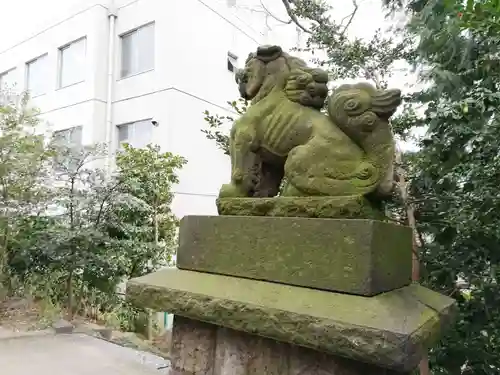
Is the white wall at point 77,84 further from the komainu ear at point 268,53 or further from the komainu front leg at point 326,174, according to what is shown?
the komainu front leg at point 326,174

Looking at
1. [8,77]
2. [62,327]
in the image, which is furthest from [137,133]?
[8,77]

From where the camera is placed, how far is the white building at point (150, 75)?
19.3 ft

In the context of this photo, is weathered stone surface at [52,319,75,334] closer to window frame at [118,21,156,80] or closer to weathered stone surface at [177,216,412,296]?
weathered stone surface at [177,216,412,296]

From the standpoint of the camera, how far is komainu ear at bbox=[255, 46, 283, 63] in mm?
1367

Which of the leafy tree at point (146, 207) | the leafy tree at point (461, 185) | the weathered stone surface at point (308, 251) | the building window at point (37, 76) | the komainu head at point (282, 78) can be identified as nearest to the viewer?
the weathered stone surface at point (308, 251)

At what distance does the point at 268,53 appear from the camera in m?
1.38

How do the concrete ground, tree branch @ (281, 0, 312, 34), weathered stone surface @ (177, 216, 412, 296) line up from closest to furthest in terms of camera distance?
1. weathered stone surface @ (177, 216, 412, 296)
2. the concrete ground
3. tree branch @ (281, 0, 312, 34)

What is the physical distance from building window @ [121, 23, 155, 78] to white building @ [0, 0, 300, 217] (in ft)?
0.05

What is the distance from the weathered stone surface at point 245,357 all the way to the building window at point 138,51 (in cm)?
563

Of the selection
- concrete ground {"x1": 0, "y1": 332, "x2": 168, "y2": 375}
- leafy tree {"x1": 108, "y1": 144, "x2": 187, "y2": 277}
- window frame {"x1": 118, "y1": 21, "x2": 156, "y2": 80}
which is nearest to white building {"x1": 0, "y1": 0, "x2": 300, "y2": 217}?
window frame {"x1": 118, "y1": 21, "x2": 156, "y2": 80}

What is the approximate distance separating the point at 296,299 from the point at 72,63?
7.56 meters

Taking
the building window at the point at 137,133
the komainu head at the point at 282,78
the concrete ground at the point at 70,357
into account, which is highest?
the building window at the point at 137,133

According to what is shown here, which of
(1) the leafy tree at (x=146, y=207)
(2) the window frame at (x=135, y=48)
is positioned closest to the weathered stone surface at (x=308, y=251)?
(1) the leafy tree at (x=146, y=207)

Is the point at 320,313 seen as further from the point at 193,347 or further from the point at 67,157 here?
the point at 67,157
